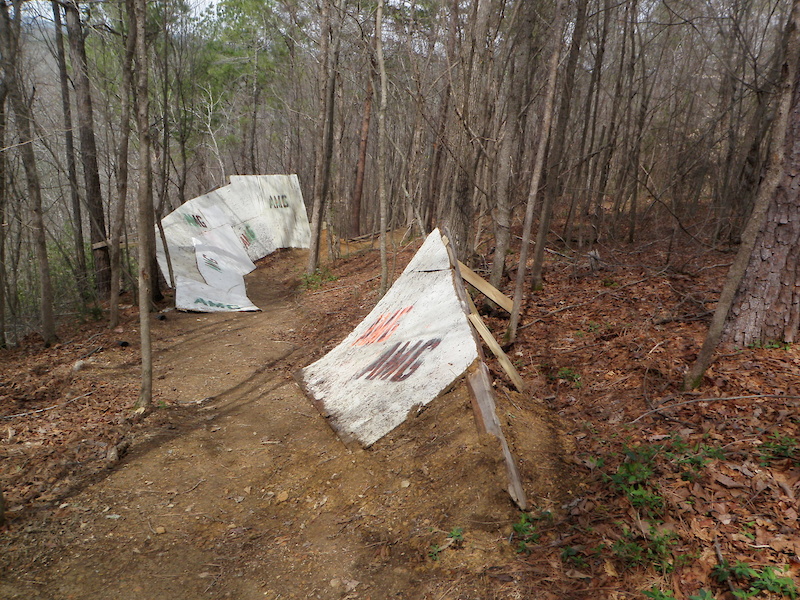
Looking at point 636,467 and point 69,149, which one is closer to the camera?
point 636,467

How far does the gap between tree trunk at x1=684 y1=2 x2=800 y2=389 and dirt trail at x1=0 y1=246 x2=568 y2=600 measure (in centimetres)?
176

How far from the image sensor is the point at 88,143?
9.52 meters

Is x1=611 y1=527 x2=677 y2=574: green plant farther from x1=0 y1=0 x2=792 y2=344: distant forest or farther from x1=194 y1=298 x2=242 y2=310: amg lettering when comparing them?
x1=194 y1=298 x2=242 y2=310: amg lettering

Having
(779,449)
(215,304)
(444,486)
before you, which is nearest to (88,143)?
(215,304)

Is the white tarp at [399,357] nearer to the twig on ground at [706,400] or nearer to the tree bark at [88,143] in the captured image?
the twig on ground at [706,400]

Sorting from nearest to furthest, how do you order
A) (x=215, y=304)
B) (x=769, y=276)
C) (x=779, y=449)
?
(x=779, y=449), (x=769, y=276), (x=215, y=304)

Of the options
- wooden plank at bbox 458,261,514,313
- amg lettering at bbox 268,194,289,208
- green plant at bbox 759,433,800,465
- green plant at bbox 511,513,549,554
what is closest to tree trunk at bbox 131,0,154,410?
wooden plank at bbox 458,261,514,313

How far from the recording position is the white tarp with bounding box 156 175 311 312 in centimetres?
1092

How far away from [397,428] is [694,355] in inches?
117

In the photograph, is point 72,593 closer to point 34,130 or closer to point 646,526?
point 646,526

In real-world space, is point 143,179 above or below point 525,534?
above

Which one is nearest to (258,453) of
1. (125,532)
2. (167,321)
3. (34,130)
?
(125,532)

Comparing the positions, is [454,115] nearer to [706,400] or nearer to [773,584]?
[706,400]

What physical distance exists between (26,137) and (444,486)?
8.16 meters
